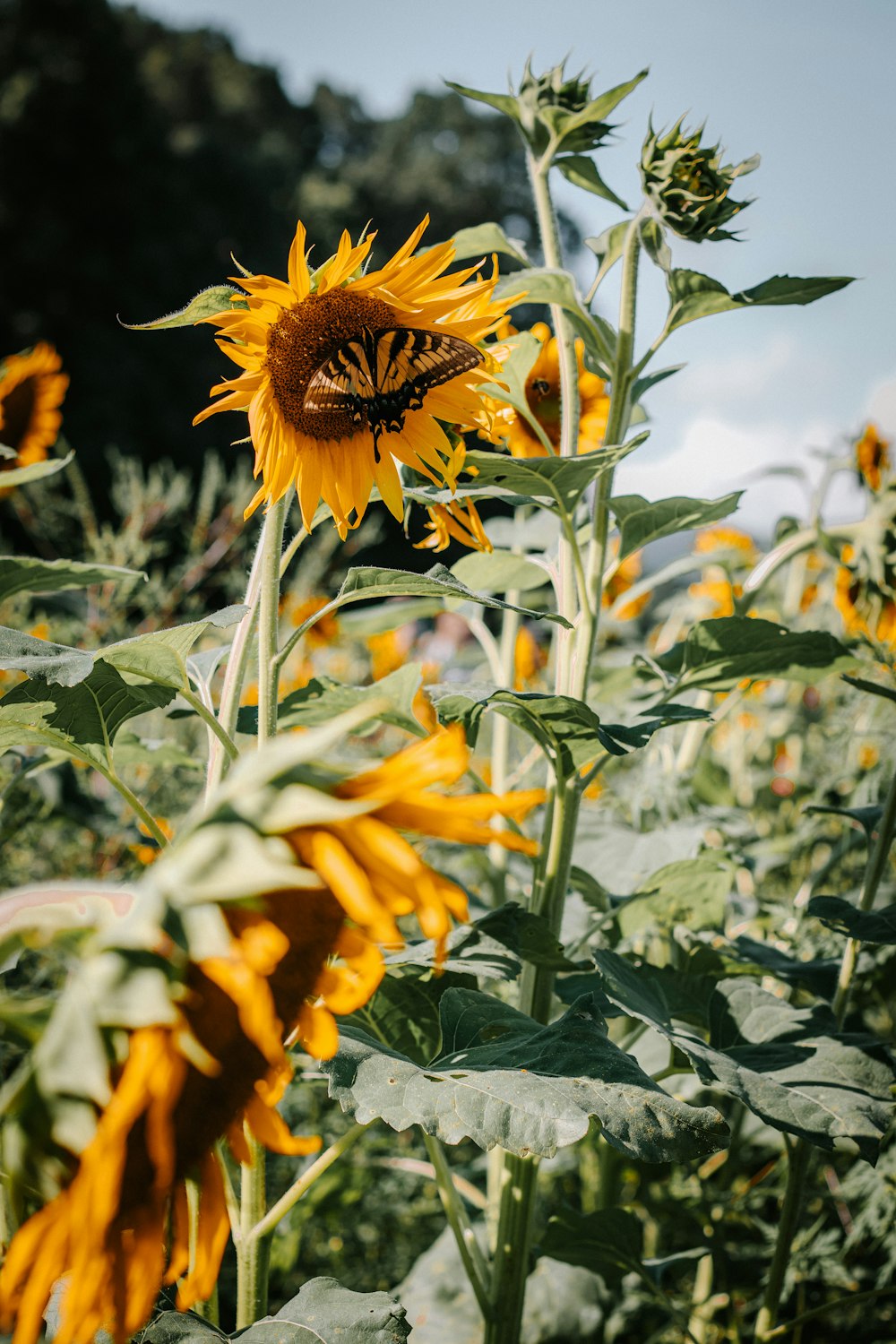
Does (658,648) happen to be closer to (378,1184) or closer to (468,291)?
(378,1184)

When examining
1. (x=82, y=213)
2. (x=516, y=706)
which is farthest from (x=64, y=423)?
(x=516, y=706)

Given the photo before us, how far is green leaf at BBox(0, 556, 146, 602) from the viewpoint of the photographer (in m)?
0.72

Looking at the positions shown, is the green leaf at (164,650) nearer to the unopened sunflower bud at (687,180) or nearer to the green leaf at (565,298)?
the green leaf at (565,298)

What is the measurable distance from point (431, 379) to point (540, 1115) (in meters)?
A: 0.46

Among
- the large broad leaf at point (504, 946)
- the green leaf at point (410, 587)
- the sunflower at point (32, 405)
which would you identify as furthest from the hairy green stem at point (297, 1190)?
the sunflower at point (32, 405)

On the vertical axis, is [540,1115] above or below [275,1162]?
above

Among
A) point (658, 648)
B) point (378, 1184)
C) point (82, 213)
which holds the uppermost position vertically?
point (82, 213)

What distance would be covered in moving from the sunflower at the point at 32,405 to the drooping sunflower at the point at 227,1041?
1.02 metres

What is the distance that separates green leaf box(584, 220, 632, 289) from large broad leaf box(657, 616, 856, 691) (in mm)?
280

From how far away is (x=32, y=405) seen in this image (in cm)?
129

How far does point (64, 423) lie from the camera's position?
6.77m

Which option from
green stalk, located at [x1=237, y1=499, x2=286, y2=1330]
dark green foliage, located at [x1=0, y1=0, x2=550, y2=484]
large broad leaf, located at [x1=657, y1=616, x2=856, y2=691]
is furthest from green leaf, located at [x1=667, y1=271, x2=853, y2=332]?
dark green foliage, located at [x1=0, y1=0, x2=550, y2=484]

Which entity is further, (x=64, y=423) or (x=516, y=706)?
(x=64, y=423)

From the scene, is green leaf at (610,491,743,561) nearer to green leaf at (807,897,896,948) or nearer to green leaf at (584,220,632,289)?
green leaf at (584,220,632,289)
